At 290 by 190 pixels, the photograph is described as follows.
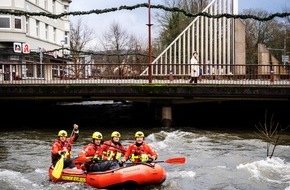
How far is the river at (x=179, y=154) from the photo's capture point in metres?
12.7

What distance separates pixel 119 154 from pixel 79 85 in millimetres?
9661

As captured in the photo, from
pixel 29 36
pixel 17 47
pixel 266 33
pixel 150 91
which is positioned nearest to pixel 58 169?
pixel 150 91

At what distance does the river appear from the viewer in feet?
41.7

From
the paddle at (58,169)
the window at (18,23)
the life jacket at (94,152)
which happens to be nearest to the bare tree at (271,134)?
the life jacket at (94,152)

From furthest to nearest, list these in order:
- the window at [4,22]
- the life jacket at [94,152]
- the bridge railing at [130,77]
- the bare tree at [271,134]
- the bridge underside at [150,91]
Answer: the window at [4,22] < the bridge railing at [130,77] < the bridge underside at [150,91] < the bare tree at [271,134] < the life jacket at [94,152]

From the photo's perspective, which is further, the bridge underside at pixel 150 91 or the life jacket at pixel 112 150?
the bridge underside at pixel 150 91

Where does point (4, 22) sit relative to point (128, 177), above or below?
above

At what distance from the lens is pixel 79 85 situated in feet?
71.8

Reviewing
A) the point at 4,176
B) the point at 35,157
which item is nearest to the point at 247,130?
the point at 35,157

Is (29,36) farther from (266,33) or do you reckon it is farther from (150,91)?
(266,33)

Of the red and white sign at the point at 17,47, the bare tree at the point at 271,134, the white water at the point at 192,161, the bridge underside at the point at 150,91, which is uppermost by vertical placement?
the red and white sign at the point at 17,47

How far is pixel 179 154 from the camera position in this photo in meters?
16.9

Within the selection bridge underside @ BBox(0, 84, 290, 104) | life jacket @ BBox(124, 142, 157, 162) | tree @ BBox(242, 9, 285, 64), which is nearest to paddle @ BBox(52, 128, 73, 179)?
life jacket @ BBox(124, 142, 157, 162)

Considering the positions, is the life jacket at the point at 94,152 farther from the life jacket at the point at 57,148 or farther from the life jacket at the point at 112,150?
the life jacket at the point at 57,148
